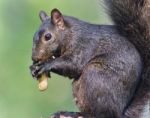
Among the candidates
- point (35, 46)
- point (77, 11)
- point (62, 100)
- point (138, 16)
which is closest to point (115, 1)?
point (138, 16)

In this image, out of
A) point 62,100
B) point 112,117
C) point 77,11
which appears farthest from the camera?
point 77,11

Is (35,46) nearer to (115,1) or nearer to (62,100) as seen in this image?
(115,1)

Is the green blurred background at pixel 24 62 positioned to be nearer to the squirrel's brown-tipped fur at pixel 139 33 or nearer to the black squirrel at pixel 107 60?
the black squirrel at pixel 107 60

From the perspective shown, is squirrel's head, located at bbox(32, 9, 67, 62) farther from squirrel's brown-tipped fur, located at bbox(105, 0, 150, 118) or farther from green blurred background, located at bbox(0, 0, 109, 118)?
green blurred background, located at bbox(0, 0, 109, 118)

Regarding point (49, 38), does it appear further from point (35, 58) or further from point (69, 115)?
point (69, 115)

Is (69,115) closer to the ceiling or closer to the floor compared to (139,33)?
closer to the floor

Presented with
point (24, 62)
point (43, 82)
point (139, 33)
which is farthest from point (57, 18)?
point (24, 62)

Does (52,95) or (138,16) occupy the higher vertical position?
(138,16)

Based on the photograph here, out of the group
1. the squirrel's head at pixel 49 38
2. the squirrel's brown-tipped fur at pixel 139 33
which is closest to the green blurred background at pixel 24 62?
the squirrel's head at pixel 49 38

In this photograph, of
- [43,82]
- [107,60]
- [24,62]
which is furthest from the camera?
[24,62]
